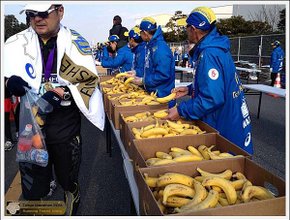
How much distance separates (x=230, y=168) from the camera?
5.69 ft

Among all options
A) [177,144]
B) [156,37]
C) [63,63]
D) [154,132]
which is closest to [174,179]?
[177,144]

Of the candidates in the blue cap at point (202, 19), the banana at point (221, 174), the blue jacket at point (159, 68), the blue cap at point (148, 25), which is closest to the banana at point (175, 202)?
the banana at point (221, 174)

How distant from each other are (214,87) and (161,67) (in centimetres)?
172

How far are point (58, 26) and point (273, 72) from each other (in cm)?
1239

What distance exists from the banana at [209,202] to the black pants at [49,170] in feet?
4.82

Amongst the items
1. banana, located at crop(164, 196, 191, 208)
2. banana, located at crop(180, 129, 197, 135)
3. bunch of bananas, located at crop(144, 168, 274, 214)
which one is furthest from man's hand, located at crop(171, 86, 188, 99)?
banana, located at crop(164, 196, 191, 208)

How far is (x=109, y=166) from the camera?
4625 millimetres

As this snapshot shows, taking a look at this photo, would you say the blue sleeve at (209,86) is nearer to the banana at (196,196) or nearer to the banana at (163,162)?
the banana at (163,162)

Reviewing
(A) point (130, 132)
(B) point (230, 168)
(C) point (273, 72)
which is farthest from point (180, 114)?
(C) point (273, 72)

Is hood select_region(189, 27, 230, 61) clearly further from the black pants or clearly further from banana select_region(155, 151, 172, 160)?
the black pants

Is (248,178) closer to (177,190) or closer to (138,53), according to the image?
(177,190)

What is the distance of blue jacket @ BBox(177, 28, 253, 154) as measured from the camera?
2.19 meters

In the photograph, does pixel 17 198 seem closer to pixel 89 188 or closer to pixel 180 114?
pixel 89 188

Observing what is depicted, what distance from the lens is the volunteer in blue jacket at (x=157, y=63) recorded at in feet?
12.5
